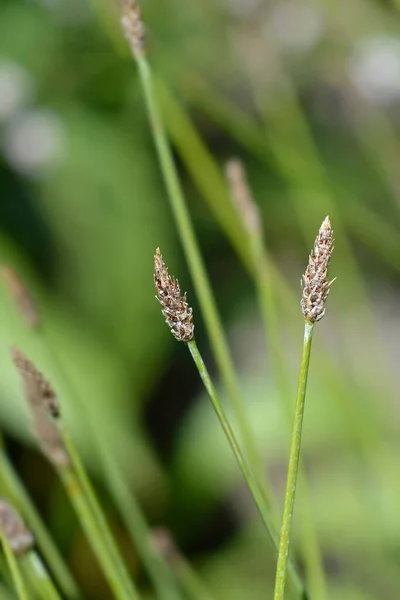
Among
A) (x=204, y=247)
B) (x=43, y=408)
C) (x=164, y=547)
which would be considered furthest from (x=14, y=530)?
(x=204, y=247)

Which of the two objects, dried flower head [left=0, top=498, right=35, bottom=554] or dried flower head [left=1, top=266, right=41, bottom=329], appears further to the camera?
dried flower head [left=1, top=266, right=41, bottom=329]

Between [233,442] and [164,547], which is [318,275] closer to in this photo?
[233,442]

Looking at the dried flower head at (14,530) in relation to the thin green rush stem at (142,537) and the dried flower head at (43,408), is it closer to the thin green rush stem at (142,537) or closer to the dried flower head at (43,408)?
the dried flower head at (43,408)

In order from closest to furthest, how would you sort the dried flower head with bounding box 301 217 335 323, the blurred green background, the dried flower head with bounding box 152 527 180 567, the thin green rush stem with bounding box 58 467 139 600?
the dried flower head with bounding box 301 217 335 323
the thin green rush stem with bounding box 58 467 139 600
the dried flower head with bounding box 152 527 180 567
the blurred green background

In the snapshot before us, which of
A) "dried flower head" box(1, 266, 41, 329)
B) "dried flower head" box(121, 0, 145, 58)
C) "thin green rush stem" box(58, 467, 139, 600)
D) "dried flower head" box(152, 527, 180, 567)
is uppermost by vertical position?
"dried flower head" box(121, 0, 145, 58)

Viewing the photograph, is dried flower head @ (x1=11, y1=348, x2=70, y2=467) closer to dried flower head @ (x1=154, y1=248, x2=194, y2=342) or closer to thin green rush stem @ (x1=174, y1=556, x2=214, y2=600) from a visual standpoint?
dried flower head @ (x1=154, y1=248, x2=194, y2=342)

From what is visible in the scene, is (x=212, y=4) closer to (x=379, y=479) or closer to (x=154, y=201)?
(x=154, y=201)

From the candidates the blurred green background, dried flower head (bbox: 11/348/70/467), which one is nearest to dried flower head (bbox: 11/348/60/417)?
dried flower head (bbox: 11/348/70/467)
